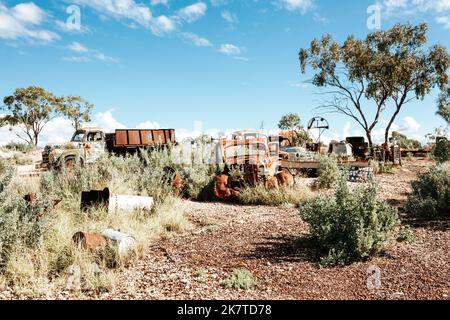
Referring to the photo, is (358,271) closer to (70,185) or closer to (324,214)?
(324,214)

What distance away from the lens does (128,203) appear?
23.6ft

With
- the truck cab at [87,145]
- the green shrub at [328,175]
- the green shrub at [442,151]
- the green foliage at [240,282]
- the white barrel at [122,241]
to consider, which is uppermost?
the truck cab at [87,145]

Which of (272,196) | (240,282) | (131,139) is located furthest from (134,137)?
(240,282)

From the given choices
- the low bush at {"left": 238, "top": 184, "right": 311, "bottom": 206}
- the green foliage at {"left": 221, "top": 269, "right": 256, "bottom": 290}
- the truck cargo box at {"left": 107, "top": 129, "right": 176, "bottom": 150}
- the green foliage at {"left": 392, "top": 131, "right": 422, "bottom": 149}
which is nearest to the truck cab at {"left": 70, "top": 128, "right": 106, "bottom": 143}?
the truck cargo box at {"left": 107, "top": 129, "right": 176, "bottom": 150}

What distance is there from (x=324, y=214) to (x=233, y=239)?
1451mm

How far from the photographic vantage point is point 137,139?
1652 cm

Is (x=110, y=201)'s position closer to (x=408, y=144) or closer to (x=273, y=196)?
(x=273, y=196)

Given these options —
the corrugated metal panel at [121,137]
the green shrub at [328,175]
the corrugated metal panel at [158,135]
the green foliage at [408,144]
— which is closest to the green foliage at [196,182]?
the green shrub at [328,175]

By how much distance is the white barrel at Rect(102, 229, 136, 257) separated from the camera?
489cm

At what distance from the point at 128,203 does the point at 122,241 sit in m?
2.27

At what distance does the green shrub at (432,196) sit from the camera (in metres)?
6.81

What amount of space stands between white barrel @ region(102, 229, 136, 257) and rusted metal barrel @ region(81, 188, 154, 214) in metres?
1.60

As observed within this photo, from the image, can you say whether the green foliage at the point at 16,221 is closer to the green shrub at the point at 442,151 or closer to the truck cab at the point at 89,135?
the truck cab at the point at 89,135
